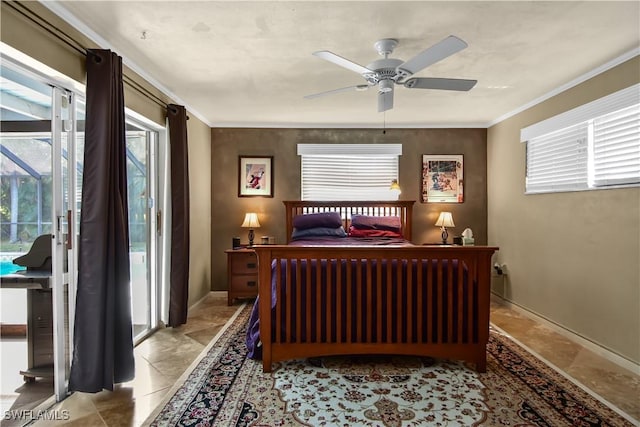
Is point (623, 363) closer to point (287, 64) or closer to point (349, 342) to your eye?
point (349, 342)

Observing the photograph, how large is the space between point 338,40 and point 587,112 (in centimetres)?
227

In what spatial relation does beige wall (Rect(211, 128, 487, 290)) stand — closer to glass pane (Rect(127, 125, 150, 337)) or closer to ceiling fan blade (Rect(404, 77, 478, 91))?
glass pane (Rect(127, 125, 150, 337))

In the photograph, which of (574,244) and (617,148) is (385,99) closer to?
(617,148)

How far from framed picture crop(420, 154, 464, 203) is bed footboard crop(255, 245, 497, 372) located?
2541mm

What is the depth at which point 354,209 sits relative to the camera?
5164 millimetres

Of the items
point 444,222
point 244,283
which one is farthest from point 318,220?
point 444,222

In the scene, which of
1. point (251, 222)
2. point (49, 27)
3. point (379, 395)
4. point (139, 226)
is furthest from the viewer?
point (251, 222)

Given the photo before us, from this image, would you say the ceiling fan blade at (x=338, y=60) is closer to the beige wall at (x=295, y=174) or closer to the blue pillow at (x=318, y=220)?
the blue pillow at (x=318, y=220)

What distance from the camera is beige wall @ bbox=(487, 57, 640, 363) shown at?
2.83 m

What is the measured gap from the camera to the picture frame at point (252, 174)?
16.9 ft

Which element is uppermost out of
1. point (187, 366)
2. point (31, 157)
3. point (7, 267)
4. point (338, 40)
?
point (338, 40)

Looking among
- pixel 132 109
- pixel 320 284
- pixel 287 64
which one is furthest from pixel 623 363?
pixel 132 109

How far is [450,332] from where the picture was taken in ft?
8.91

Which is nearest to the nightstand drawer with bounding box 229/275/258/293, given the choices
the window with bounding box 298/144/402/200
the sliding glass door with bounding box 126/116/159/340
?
the sliding glass door with bounding box 126/116/159/340
